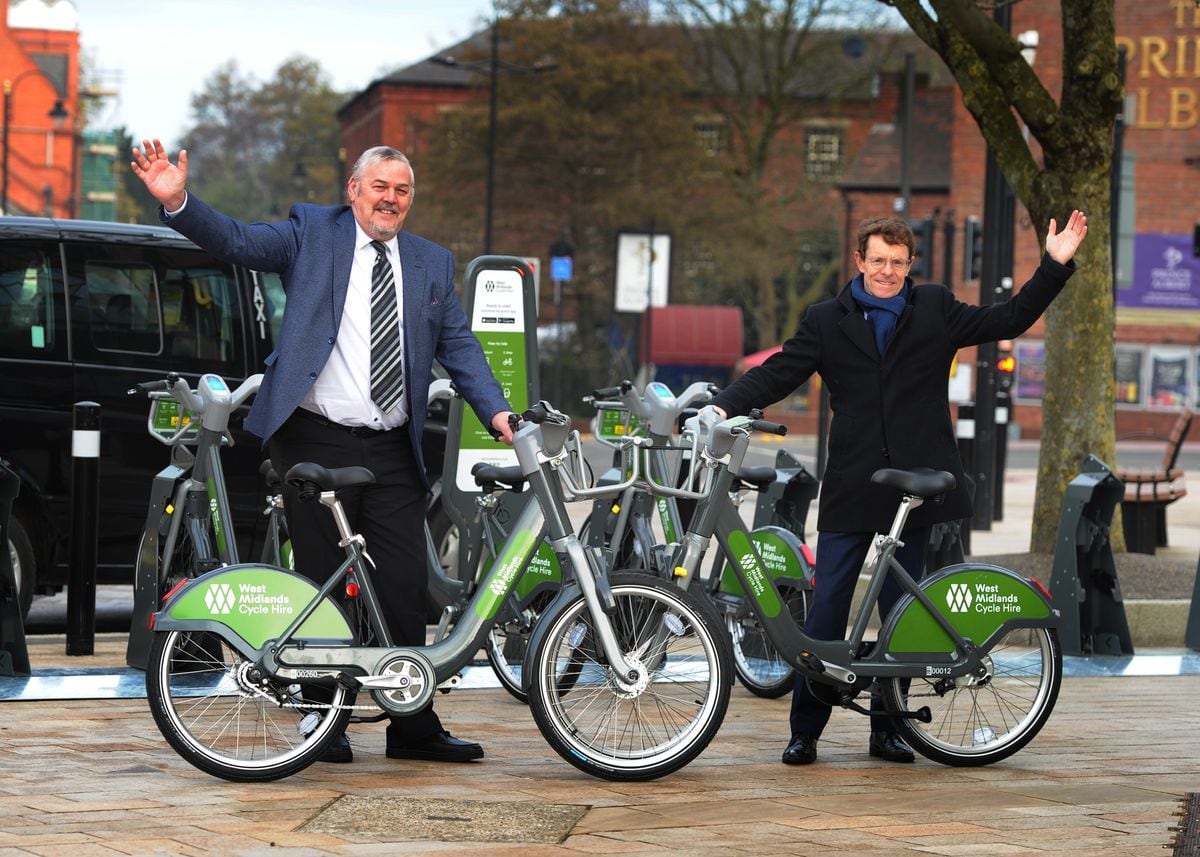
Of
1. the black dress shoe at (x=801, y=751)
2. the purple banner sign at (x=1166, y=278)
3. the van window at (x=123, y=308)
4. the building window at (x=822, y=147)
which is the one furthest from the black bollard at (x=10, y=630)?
the building window at (x=822, y=147)

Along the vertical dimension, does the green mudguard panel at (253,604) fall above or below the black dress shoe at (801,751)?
above

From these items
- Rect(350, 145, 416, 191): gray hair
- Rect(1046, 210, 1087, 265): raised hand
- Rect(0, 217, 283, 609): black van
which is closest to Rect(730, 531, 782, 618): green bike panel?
Rect(1046, 210, 1087, 265): raised hand

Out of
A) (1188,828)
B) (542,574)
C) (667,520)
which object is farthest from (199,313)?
(1188,828)

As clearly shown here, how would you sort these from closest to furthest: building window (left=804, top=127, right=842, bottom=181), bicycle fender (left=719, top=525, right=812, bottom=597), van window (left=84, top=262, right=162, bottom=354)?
bicycle fender (left=719, top=525, right=812, bottom=597), van window (left=84, top=262, right=162, bottom=354), building window (left=804, top=127, right=842, bottom=181)

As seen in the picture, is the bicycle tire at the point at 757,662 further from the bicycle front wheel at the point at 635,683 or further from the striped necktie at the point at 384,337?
the striped necktie at the point at 384,337

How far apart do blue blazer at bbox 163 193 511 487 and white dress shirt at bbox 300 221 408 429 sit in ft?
0.14

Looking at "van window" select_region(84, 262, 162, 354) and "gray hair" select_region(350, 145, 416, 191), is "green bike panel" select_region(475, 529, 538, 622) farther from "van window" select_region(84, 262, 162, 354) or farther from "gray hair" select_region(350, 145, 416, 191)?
"van window" select_region(84, 262, 162, 354)

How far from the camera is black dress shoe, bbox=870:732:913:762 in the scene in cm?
689

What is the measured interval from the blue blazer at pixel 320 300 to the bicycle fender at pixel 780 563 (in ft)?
5.46

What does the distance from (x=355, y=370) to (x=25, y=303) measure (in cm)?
376

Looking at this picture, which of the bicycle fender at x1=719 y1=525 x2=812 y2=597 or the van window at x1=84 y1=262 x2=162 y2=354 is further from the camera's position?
the van window at x1=84 y1=262 x2=162 y2=354

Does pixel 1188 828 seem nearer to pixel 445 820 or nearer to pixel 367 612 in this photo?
pixel 445 820

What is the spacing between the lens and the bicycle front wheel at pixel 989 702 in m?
6.80

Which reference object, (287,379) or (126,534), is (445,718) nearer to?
(287,379)
